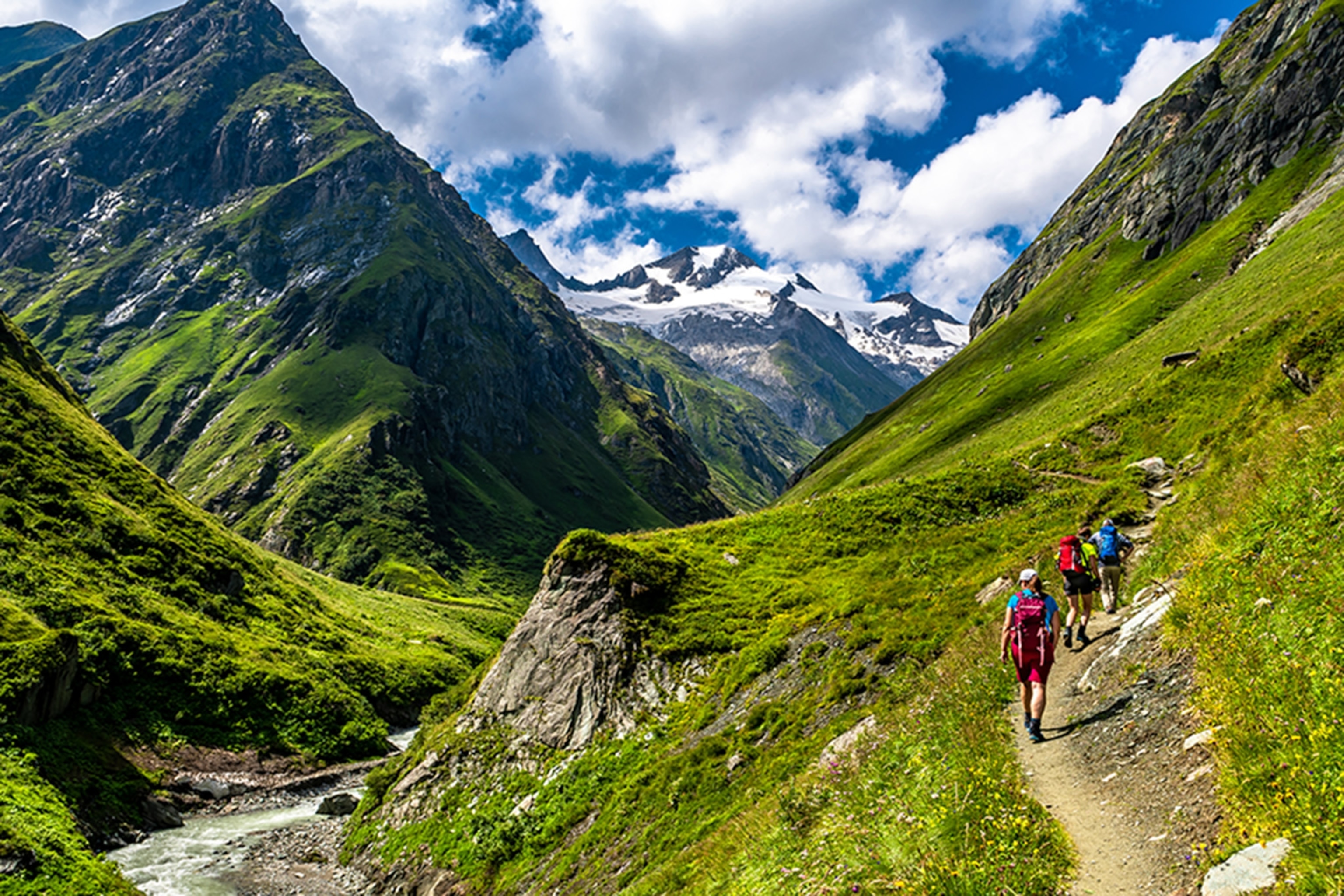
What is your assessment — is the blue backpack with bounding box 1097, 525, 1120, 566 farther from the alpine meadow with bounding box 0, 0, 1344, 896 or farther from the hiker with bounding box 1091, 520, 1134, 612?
the alpine meadow with bounding box 0, 0, 1344, 896

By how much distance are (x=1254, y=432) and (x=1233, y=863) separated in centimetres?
2297

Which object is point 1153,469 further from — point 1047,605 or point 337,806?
point 337,806

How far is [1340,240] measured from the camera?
5969cm

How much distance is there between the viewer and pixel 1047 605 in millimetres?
15328

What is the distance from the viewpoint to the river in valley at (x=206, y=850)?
132ft

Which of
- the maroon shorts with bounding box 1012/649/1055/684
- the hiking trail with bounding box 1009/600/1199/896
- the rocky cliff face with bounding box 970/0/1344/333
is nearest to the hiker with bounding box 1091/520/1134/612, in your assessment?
the hiking trail with bounding box 1009/600/1199/896

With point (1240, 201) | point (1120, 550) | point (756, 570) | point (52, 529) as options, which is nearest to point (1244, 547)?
point (1120, 550)

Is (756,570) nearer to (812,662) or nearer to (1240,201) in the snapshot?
(812,662)

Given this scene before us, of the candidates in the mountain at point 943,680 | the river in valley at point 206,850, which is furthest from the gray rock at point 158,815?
the mountain at point 943,680

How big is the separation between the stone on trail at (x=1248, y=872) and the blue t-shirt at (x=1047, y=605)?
8344 millimetres

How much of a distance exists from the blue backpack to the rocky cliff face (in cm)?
12923

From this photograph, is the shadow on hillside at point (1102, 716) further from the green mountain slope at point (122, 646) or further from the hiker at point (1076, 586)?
the green mountain slope at point (122, 646)

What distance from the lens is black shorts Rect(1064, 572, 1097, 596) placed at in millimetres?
18953

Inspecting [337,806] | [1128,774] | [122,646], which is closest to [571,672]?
[1128,774]
